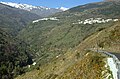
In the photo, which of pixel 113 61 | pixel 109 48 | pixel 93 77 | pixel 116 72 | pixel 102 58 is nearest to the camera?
pixel 116 72

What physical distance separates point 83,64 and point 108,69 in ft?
41.4

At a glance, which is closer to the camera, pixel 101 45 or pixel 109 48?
pixel 109 48

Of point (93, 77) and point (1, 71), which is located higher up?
point (93, 77)

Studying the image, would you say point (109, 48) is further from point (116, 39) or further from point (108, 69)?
point (108, 69)

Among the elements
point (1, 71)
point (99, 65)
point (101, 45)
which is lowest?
point (1, 71)

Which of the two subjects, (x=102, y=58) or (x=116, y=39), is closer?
(x=102, y=58)

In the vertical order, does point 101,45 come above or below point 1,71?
above

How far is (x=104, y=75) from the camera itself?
34531mm

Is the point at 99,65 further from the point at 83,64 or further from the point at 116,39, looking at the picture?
the point at 116,39

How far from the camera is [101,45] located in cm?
7194

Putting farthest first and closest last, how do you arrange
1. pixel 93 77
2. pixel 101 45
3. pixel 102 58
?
1. pixel 101 45
2. pixel 102 58
3. pixel 93 77

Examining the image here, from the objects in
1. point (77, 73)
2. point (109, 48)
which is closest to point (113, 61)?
point (77, 73)

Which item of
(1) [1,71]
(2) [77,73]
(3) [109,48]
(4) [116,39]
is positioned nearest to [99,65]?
(2) [77,73]

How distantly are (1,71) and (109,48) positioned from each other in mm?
128676
